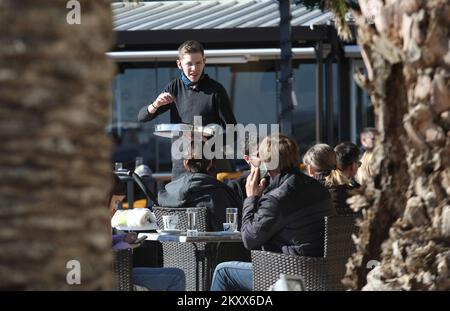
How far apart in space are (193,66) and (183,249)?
156cm

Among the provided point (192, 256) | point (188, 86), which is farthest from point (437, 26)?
point (188, 86)

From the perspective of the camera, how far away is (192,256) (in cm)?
697

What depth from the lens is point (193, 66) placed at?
7.72 metres

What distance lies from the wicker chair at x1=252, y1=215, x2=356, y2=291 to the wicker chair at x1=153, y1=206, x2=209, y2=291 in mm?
1258

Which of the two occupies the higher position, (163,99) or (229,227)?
(163,99)

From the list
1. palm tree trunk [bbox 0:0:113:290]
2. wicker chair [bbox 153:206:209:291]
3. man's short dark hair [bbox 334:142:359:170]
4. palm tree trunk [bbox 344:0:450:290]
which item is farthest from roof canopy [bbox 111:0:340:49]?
palm tree trunk [bbox 0:0:113:290]

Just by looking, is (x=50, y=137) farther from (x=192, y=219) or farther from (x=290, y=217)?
(x=192, y=219)

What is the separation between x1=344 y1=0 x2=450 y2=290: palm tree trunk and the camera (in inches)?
138

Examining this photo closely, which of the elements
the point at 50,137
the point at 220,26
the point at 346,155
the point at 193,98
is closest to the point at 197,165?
the point at 193,98

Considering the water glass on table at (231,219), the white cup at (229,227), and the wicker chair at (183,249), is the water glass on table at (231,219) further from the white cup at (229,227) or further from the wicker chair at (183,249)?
the wicker chair at (183,249)

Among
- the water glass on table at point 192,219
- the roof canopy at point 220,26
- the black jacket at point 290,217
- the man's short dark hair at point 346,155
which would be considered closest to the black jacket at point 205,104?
the man's short dark hair at point 346,155

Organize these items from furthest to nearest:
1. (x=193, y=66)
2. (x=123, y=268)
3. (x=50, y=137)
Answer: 1. (x=193, y=66)
2. (x=123, y=268)
3. (x=50, y=137)

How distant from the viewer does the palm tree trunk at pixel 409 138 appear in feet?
11.5
